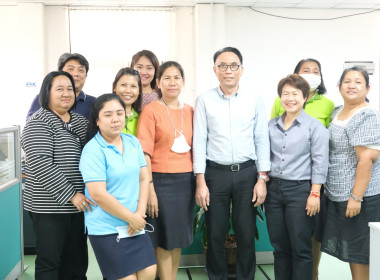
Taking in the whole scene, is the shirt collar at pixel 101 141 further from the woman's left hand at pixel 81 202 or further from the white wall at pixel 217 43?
the white wall at pixel 217 43

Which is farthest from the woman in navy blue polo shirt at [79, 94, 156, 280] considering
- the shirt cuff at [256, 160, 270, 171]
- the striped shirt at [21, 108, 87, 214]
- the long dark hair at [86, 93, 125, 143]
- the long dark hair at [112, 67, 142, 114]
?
the shirt cuff at [256, 160, 270, 171]

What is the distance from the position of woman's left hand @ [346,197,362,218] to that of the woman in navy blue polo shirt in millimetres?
1183

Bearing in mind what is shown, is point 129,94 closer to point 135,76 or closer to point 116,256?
point 135,76

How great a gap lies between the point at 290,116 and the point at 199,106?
59 cm

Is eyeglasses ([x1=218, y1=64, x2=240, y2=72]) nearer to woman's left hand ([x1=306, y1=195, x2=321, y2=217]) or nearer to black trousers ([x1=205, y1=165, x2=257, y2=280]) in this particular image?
black trousers ([x1=205, y1=165, x2=257, y2=280])

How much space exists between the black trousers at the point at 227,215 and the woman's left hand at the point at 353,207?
568 mm

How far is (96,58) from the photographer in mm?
6672

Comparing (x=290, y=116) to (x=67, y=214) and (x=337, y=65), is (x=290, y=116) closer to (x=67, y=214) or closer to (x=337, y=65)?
(x=67, y=214)

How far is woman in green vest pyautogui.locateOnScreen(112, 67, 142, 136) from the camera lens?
2.32 m

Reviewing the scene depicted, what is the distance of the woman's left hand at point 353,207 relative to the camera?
2.12 metres

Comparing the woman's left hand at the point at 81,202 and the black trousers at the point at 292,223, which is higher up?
the woman's left hand at the point at 81,202

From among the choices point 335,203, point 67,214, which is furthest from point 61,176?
point 335,203

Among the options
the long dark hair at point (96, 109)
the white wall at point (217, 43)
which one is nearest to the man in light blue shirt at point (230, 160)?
the long dark hair at point (96, 109)

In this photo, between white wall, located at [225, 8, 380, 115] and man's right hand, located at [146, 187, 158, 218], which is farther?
white wall, located at [225, 8, 380, 115]
